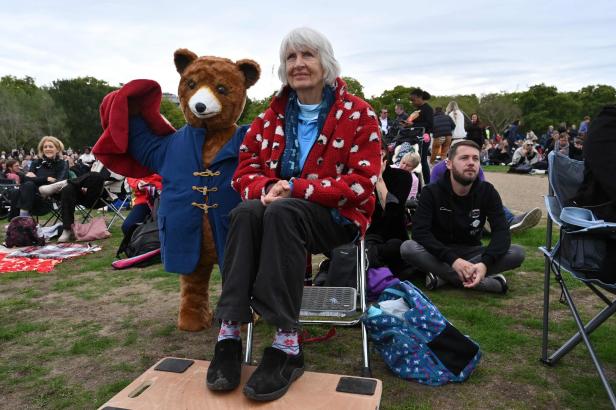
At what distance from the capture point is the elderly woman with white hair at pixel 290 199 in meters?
2.14

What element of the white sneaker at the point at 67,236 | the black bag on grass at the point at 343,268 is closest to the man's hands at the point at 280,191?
the black bag on grass at the point at 343,268

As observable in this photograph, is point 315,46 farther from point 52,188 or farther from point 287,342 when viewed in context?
point 52,188

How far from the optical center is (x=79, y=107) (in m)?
51.7

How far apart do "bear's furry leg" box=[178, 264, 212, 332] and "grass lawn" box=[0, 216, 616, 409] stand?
0.30ft

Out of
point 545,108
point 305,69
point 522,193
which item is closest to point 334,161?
point 305,69

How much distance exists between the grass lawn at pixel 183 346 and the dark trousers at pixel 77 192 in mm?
2736

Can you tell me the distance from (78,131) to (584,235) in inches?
2192

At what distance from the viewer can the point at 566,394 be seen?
2.40 m

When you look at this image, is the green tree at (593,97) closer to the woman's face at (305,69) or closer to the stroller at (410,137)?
the stroller at (410,137)

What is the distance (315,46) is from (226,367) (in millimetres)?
1755

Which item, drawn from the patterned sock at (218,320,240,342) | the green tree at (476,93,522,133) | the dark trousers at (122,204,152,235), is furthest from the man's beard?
the green tree at (476,93,522,133)

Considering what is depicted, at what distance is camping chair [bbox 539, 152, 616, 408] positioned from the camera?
2.25 metres

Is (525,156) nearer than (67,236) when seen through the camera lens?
No

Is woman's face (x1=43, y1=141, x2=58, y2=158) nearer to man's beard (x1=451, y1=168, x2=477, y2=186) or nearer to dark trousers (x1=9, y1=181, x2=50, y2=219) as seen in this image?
dark trousers (x1=9, y1=181, x2=50, y2=219)
